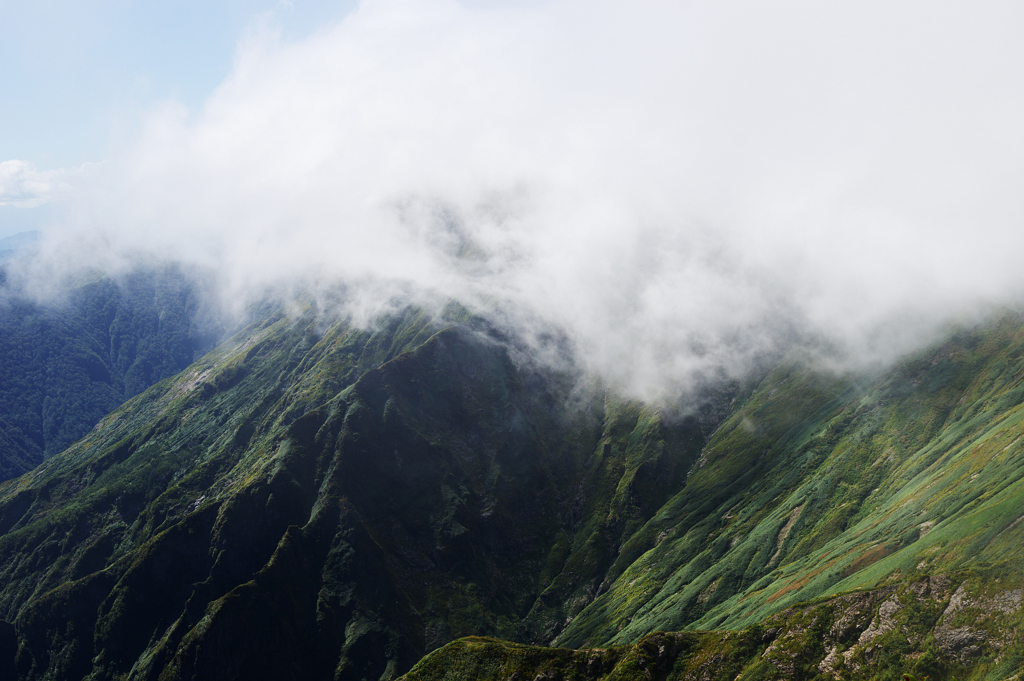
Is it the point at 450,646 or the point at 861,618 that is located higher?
the point at 450,646

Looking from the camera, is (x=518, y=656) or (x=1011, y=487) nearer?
(x=1011, y=487)

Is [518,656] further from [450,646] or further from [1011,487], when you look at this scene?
[1011,487]

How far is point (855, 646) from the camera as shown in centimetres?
12281

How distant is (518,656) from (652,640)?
4329cm

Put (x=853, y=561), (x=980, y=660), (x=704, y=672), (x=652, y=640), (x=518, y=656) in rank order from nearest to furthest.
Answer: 1. (x=980, y=660)
2. (x=704, y=672)
3. (x=652, y=640)
4. (x=518, y=656)
5. (x=853, y=561)

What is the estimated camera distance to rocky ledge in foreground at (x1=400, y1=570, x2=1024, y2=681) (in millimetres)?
108938

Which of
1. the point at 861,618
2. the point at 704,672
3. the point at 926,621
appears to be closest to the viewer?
the point at 926,621

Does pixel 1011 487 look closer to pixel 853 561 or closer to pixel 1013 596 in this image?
pixel 853 561

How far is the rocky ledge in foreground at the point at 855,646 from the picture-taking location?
10894cm

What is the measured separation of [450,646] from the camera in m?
187

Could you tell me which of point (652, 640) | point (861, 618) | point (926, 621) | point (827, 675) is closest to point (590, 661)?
point (652, 640)

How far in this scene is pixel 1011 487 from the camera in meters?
157

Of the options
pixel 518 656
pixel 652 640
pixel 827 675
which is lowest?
pixel 827 675

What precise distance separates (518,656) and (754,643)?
7075cm
